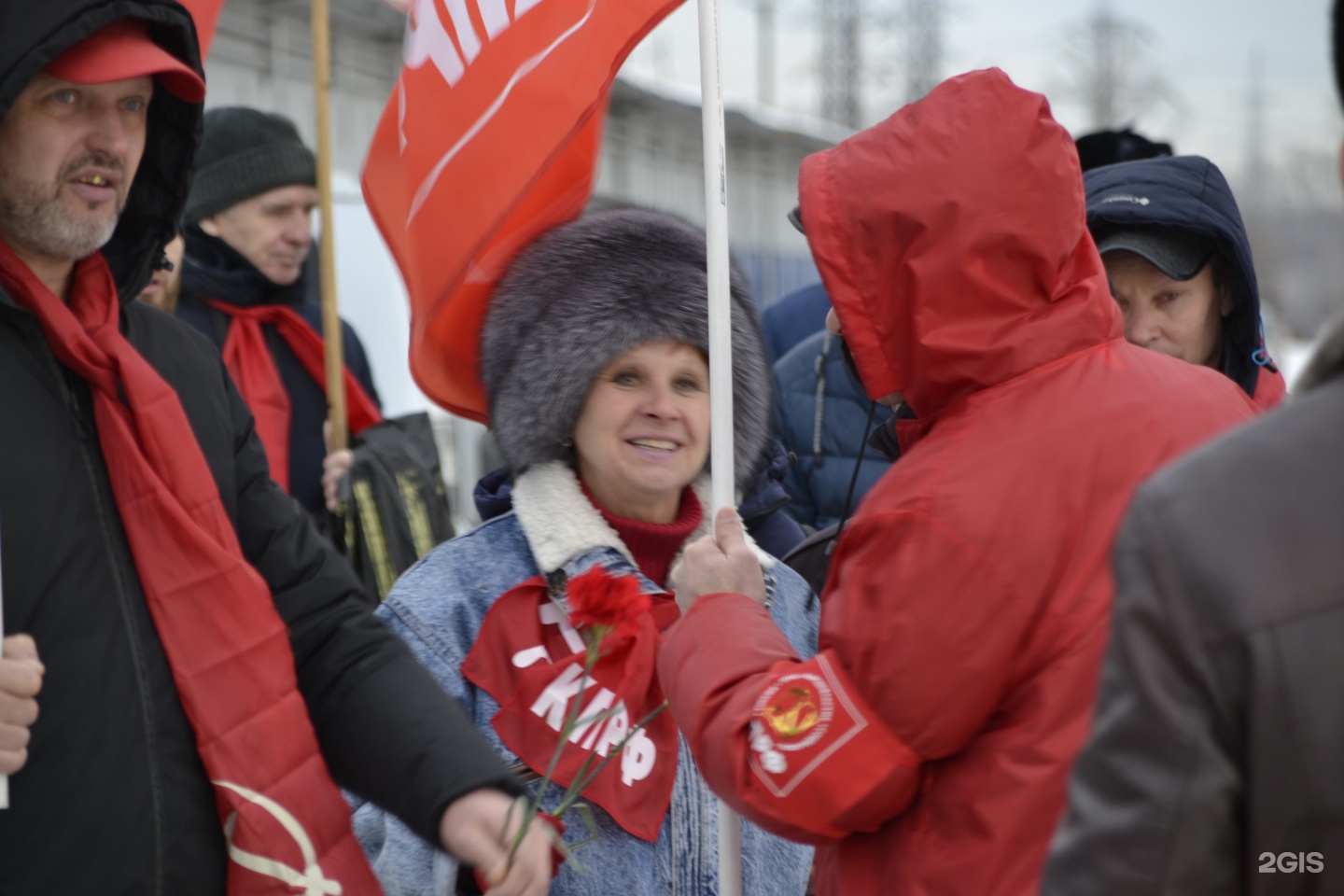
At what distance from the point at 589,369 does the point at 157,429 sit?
0.85 metres

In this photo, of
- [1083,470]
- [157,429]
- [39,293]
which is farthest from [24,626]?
[1083,470]

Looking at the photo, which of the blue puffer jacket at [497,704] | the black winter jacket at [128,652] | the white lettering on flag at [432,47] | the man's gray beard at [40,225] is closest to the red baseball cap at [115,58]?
the black winter jacket at [128,652]

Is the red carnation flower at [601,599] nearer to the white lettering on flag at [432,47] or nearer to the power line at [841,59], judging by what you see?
the white lettering on flag at [432,47]

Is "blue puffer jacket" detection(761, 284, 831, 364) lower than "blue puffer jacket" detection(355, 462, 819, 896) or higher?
higher

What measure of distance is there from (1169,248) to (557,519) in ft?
4.36

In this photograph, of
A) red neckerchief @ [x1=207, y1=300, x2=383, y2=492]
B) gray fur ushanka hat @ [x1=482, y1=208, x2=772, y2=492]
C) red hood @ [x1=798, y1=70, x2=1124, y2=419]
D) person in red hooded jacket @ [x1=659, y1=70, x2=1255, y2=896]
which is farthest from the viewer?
red neckerchief @ [x1=207, y1=300, x2=383, y2=492]

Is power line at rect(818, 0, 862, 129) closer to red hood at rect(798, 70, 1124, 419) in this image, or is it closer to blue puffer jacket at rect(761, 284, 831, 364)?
blue puffer jacket at rect(761, 284, 831, 364)

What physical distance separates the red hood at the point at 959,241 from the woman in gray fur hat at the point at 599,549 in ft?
2.55

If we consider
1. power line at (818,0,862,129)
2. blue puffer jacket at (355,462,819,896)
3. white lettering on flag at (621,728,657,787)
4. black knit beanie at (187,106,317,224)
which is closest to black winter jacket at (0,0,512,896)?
blue puffer jacket at (355,462,819,896)

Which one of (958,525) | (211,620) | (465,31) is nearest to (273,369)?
(465,31)

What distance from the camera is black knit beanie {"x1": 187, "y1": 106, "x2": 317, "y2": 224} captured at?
13.9 feet

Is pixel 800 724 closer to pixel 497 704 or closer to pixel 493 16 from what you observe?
pixel 497 704

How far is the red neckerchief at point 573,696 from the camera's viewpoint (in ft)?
7.75

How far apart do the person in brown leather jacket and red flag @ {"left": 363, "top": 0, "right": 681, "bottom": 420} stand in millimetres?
1748
